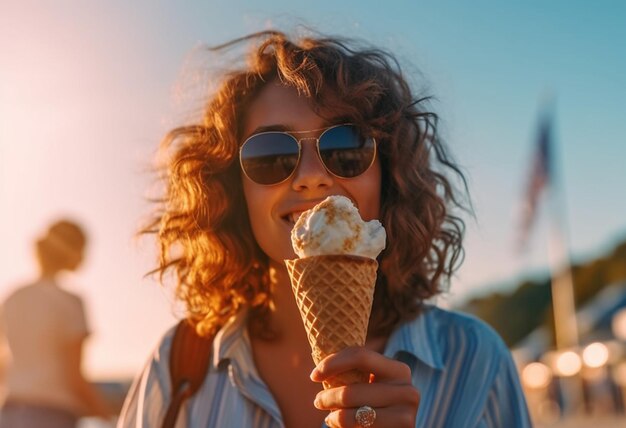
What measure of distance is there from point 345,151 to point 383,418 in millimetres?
1087

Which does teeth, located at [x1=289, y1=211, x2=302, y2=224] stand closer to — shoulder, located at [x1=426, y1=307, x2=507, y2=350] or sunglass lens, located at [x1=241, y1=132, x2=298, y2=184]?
sunglass lens, located at [x1=241, y1=132, x2=298, y2=184]

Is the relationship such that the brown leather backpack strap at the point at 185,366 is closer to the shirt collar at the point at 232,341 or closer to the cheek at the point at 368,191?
the shirt collar at the point at 232,341

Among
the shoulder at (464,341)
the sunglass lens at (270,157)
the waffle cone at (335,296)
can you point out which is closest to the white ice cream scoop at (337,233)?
the waffle cone at (335,296)

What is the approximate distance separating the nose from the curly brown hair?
0.59 feet

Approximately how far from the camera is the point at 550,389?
94.4ft

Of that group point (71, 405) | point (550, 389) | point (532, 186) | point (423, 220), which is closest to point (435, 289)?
point (423, 220)

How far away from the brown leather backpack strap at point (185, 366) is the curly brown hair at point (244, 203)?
96 mm

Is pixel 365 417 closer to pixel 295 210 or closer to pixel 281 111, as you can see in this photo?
pixel 295 210

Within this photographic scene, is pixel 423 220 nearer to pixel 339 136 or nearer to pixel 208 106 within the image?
pixel 339 136

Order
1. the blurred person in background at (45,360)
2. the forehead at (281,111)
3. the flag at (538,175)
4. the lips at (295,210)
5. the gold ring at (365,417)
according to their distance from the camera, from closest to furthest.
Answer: the gold ring at (365,417)
the lips at (295,210)
the forehead at (281,111)
the blurred person in background at (45,360)
the flag at (538,175)

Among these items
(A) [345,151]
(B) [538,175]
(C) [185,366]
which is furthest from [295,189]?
(B) [538,175]

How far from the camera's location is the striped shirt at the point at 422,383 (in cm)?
289

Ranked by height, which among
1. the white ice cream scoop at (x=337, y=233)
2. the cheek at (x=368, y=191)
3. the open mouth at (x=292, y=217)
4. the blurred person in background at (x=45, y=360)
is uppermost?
the cheek at (x=368, y=191)

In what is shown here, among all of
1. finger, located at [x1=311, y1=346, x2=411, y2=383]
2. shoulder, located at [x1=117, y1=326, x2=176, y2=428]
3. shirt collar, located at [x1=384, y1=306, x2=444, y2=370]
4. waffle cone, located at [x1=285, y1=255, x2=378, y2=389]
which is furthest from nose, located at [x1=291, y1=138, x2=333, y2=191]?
shoulder, located at [x1=117, y1=326, x2=176, y2=428]
